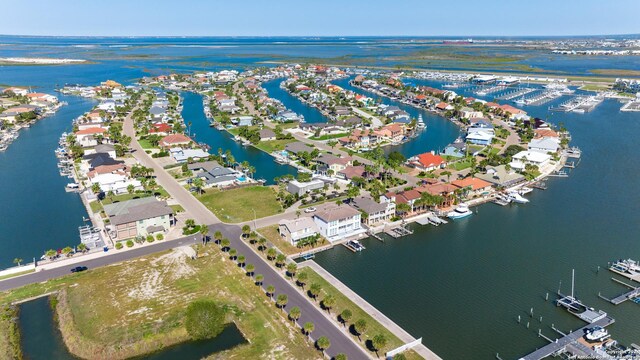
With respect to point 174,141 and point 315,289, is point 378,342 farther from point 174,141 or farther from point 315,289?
point 174,141

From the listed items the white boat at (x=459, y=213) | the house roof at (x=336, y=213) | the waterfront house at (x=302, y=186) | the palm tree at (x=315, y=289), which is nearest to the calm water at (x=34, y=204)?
the waterfront house at (x=302, y=186)

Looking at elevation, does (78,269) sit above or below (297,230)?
below

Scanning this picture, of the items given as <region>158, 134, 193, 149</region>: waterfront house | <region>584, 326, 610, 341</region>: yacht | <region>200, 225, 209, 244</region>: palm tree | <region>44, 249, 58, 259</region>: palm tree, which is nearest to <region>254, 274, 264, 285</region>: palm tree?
<region>200, 225, 209, 244</region>: palm tree

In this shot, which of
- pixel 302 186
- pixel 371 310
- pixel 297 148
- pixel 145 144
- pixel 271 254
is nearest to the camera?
pixel 371 310

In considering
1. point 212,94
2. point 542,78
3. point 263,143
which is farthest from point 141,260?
point 542,78

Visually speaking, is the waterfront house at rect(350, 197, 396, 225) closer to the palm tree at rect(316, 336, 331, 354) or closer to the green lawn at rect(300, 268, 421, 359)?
the green lawn at rect(300, 268, 421, 359)

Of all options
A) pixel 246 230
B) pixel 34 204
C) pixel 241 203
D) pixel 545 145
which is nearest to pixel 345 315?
pixel 246 230
